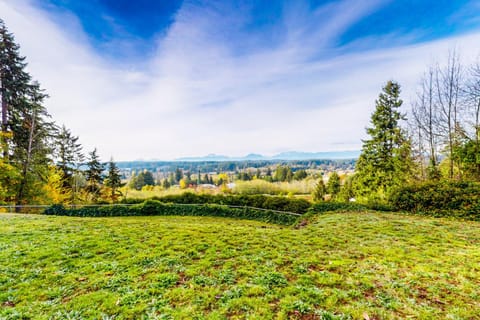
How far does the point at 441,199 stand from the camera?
977 cm

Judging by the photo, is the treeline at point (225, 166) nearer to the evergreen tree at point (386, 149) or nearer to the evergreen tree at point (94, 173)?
the evergreen tree at point (94, 173)

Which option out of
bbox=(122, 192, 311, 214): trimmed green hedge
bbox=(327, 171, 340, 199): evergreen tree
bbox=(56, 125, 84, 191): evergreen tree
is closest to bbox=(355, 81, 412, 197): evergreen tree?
bbox=(122, 192, 311, 214): trimmed green hedge

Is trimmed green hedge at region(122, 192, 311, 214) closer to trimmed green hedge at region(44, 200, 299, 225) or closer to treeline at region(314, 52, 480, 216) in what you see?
trimmed green hedge at region(44, 200, 299, 225)

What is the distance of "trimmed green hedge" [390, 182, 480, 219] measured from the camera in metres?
8.98

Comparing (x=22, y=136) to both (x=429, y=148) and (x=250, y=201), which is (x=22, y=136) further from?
(x=429, y=148)

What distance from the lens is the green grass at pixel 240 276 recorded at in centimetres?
278

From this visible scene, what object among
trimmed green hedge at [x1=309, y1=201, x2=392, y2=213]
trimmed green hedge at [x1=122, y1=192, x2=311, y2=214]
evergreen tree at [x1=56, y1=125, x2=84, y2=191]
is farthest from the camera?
evergreen tree at [x1=56, y1=125, x2=84, y2=191]

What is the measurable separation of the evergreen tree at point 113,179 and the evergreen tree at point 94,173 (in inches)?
41.6

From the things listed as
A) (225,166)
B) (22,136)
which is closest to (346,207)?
(22,136)

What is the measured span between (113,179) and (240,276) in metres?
29.9

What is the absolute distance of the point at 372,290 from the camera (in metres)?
3.27

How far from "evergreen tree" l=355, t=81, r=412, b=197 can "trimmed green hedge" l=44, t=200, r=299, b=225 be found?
10.2 m

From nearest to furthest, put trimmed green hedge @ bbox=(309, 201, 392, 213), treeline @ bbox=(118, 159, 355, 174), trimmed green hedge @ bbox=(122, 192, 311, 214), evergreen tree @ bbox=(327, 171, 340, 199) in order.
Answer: trimmed green hedge @ bbox=(309, 201, 392, 213)
trimmed green hedge @ bbox=(122, 192, 311, 214)
evergreen tree @ bbox=(327, 171, 340, 199)
treeline @ bbox=(118, 159, 355, 174)

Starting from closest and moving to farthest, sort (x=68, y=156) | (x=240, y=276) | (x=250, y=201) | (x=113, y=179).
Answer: (x=240, y=276)
(x=250, y=201)
(x=68, y=156)
(x=113, y=179)
